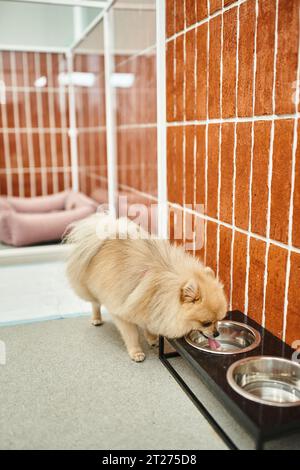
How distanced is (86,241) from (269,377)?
0.99 m

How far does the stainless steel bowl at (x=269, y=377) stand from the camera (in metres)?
1.49

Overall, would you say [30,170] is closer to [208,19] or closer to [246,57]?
[208,19]

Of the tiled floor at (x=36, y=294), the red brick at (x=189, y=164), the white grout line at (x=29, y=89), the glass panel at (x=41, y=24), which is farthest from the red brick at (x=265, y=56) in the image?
the white grout line at (x=29, y=89)

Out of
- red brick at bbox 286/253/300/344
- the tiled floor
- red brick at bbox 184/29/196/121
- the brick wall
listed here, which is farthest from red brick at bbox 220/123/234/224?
the tiled floor

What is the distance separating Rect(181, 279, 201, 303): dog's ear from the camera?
1653 millimetres

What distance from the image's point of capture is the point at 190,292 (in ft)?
5.47

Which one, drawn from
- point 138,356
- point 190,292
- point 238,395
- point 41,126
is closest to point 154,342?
point 138,356

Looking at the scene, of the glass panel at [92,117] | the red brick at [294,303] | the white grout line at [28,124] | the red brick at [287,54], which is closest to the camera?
the red brick at [287,54]

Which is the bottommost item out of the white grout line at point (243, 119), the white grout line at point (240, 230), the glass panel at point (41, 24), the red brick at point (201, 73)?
the white grout line at point (240, 230)

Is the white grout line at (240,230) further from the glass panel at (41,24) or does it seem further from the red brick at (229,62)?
the glass panel at (41,24)

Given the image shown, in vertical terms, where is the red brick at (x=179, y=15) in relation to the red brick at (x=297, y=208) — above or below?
above

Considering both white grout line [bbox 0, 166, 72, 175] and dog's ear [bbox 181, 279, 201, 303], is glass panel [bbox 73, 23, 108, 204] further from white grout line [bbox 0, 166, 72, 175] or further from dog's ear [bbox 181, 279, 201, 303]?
dog's ear [bbox 181, 279, 201, 303]

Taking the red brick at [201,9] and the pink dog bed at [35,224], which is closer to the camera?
the red brick at [201,9]

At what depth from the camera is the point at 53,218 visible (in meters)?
3.56
